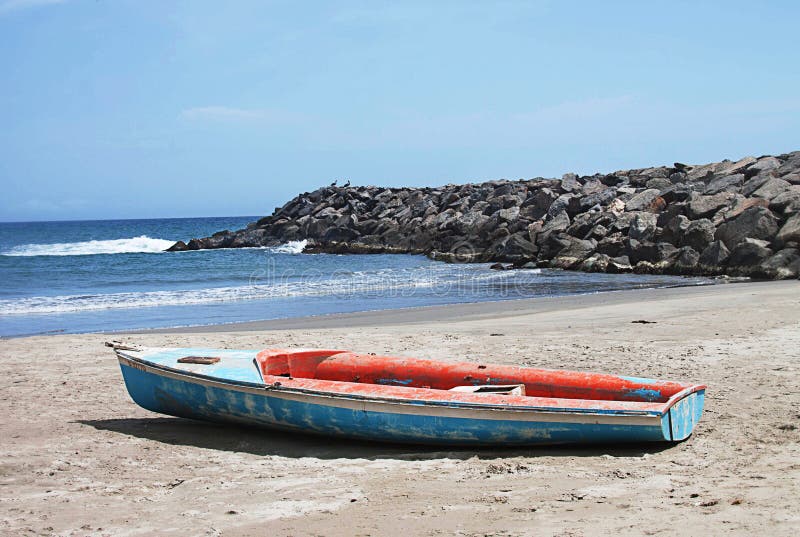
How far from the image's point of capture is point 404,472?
528cm

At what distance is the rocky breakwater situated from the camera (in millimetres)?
19672

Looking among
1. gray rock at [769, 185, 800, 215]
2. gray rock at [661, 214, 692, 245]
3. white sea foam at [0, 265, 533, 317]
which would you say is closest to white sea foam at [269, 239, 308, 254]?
white sea foam at [0, 265, 533, 317]

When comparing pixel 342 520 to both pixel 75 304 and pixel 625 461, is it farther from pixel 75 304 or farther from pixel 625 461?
pixel 75 304

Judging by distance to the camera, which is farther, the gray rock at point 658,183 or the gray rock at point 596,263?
the gray rock at point 658,183

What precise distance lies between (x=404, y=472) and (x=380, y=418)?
578 mm

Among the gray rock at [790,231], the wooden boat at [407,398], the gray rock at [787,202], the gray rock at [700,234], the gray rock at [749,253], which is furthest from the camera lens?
the gray rock at [700,234]

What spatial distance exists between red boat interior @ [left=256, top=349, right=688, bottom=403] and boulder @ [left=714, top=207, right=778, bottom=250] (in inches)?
593

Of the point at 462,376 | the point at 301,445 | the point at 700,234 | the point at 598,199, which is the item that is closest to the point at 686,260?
the point at 700,234

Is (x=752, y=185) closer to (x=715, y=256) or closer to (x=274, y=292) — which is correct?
(x=715, y=256)

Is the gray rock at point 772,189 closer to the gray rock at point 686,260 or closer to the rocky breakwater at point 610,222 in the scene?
the rocky breakwater at point 610,222

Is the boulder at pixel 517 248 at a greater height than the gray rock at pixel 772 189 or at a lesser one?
lesser

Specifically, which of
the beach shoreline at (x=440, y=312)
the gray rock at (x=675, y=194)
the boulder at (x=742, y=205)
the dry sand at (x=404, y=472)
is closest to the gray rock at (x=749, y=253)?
the beach shoreline at (x=440, y=312)

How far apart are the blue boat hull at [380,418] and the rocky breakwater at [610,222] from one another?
14.5 metres

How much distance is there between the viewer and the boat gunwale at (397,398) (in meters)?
5.25
